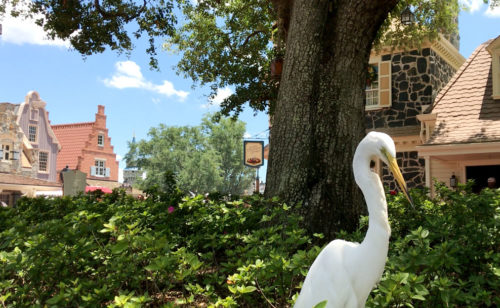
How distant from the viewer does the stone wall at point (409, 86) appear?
1673cm

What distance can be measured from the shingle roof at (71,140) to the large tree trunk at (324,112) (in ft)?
135

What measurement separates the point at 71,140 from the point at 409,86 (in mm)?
36956

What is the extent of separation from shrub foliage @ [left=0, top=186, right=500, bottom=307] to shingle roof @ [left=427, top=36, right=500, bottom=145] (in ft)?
32.0

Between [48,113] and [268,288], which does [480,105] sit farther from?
[48,113]

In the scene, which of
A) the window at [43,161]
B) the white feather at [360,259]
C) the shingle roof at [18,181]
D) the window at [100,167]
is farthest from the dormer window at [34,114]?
the white feather at [360,259]

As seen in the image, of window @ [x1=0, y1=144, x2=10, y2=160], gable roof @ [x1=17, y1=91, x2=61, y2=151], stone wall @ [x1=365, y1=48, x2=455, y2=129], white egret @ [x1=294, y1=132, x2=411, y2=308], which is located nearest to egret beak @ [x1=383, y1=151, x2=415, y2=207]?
white egret @ [x1=294, y1=132, x2=411, y2=308]

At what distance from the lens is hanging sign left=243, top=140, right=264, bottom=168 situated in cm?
1574

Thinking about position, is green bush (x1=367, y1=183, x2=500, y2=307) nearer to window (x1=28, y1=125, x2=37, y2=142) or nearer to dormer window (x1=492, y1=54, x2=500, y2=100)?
dormer window (x1=492, y1=54, x2=500, y2=100)

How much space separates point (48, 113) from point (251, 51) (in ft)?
106

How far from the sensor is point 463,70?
15945 mm

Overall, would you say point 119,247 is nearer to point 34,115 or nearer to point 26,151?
point 26,151

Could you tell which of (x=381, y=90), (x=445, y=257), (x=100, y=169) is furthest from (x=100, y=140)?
(x=445, y=257)

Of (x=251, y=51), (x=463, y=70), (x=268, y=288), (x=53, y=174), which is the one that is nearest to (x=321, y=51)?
(x=268, y=288)

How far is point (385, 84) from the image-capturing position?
17.4 metres
